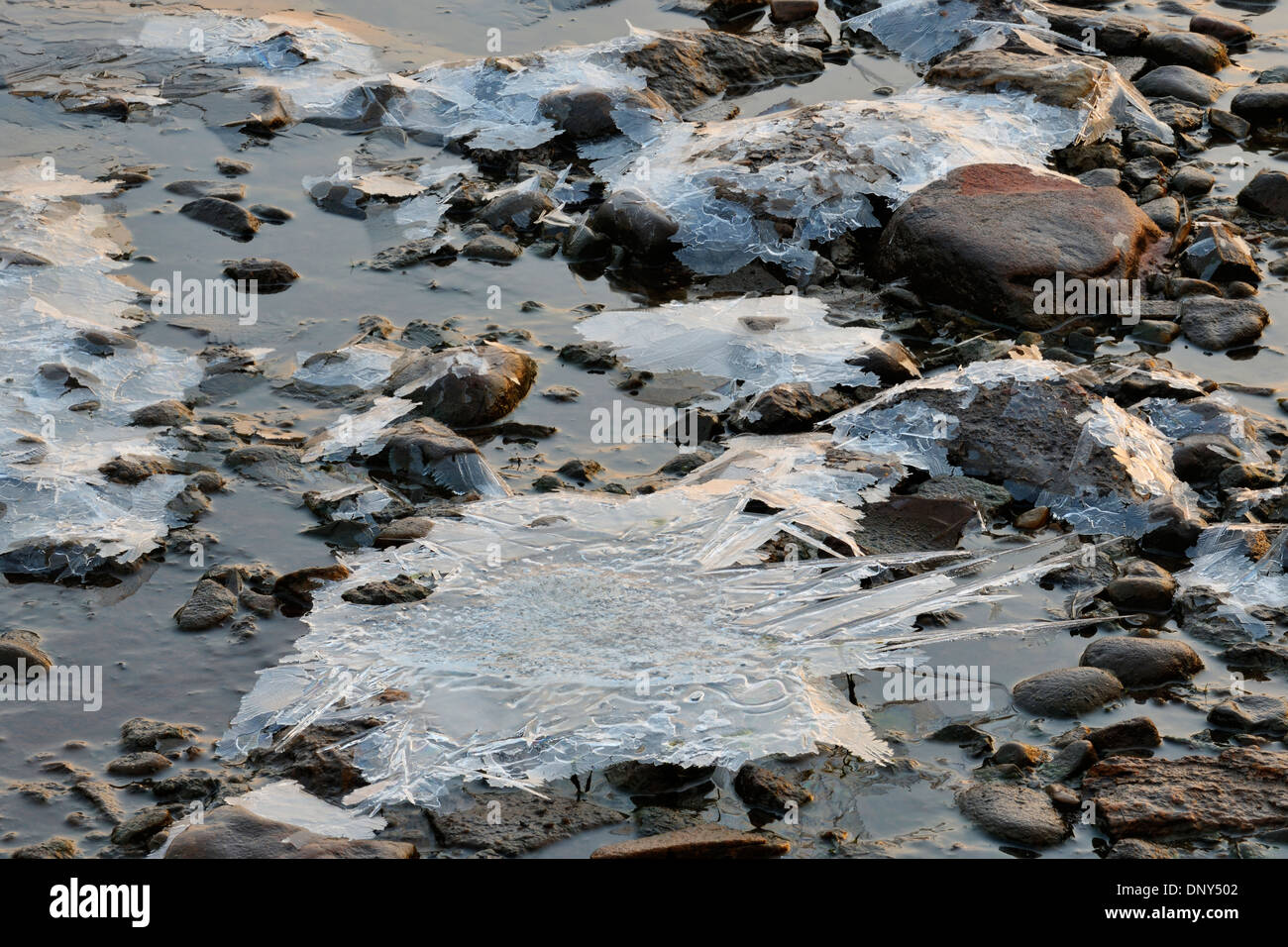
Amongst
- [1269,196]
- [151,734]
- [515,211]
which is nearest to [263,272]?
[515,211]

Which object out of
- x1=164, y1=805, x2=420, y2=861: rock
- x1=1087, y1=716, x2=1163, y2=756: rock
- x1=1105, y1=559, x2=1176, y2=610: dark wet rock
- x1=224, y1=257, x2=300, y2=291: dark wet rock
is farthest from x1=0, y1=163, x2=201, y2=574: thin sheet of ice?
x1=1105, y1=559, x2=1176, y2=610: dark wet rock

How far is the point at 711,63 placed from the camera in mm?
8438

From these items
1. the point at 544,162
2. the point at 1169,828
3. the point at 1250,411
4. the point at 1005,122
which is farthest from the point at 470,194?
the point at 1169,828

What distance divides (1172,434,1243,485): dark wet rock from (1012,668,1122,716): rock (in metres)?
1.33

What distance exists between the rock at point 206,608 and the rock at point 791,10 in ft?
21.1

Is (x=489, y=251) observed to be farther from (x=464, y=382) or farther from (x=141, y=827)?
(x=141, y=827)

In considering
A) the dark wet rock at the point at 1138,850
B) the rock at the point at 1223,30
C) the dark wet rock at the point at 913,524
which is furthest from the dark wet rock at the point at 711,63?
the dark wet rock at the point at 1138,850

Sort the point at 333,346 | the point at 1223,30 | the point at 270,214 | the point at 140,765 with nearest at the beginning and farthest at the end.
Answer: the point at 140,765 < the point at 333,346 < the point at 270,214 < the point at 1223,30

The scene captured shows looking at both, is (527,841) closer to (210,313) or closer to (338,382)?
(338,382)

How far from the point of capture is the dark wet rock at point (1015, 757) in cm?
366

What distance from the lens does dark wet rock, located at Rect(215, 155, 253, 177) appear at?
7.08 m

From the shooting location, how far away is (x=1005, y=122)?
292 inches

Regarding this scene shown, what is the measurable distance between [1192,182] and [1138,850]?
15.9ft

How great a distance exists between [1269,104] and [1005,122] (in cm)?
180
